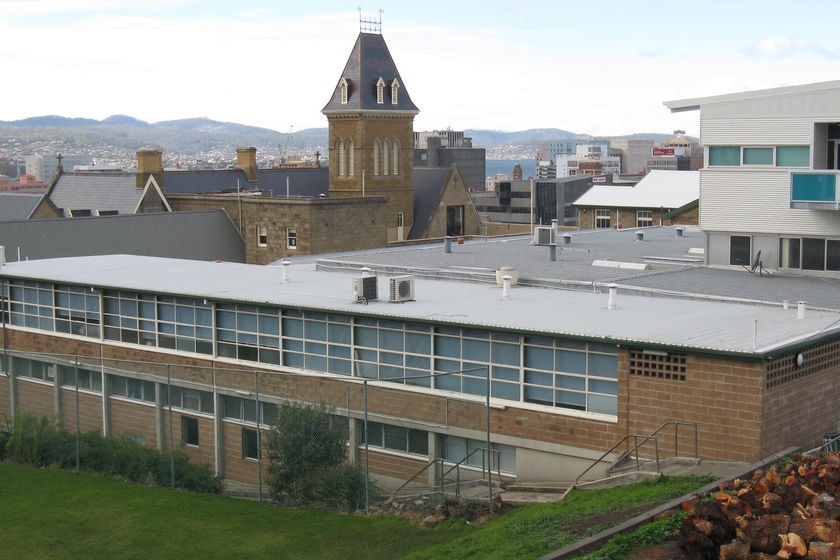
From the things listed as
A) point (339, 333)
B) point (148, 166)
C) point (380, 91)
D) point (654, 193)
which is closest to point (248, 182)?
point (148, 166)

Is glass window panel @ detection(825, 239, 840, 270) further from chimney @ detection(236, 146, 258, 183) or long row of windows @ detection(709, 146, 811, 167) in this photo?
chimney @ detection(236, 146, 258, 183)

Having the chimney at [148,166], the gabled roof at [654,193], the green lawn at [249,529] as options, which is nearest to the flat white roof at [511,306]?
the green lawn at [249,529]

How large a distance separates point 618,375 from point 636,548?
7.94 m

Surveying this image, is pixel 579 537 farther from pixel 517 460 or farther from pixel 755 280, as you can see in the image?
pixel 755 280

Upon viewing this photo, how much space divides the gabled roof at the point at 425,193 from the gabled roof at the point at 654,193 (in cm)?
1652

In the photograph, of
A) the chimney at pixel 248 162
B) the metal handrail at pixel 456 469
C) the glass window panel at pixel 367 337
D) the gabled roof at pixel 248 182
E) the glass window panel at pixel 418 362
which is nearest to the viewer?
the metal handrail at pixel 456 469

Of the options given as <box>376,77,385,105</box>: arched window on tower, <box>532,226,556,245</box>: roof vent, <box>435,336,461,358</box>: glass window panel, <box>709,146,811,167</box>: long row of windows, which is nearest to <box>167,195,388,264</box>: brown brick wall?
<box>376,77,385,105</box>: arched window on tower

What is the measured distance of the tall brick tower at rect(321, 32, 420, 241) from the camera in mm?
81188

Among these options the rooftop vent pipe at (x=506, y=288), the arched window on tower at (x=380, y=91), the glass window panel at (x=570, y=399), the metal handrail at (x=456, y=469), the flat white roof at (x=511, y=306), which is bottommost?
the metal handrail at (x=456, y=469)

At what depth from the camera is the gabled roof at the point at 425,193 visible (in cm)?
8625

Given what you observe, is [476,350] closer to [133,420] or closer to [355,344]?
[355,344]

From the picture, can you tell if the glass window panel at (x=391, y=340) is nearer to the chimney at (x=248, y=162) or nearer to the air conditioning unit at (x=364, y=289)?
the air conditioning unit at (x=364, y=289)

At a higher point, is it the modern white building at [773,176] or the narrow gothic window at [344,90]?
the narrow gothic window at [344,90]

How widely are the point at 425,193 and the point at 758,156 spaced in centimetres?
5430
